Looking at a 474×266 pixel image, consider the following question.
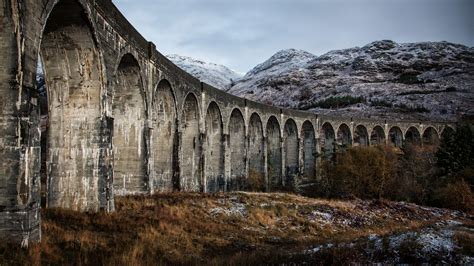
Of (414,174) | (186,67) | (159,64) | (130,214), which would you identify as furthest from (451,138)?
(186,67)

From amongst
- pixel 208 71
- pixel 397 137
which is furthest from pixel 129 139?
pixel 208 71

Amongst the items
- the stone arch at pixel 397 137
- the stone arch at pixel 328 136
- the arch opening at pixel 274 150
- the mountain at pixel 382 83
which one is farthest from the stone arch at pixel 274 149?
the mountain at pixel 382 83

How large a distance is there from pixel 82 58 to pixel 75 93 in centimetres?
105

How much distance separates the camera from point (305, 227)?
48.1 feet

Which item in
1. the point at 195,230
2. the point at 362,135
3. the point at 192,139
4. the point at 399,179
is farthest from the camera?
the point at 362,135

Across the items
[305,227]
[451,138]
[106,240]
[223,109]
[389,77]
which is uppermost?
[389,77]

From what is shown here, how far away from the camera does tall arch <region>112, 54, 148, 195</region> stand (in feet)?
49.3

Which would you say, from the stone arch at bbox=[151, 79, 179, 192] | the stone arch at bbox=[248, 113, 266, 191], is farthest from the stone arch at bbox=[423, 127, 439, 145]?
the stone arch at bbox=[151, 79, 179, 192]

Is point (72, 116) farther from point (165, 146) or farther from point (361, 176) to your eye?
point (361, 176)

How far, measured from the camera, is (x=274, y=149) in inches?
1363

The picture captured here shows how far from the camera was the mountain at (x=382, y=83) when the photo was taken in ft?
228

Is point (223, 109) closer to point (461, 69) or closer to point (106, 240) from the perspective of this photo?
point (106, 240)

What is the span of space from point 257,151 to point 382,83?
59651 millimetres

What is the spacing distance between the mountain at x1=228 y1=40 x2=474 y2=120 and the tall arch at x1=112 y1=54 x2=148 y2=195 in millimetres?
58564
